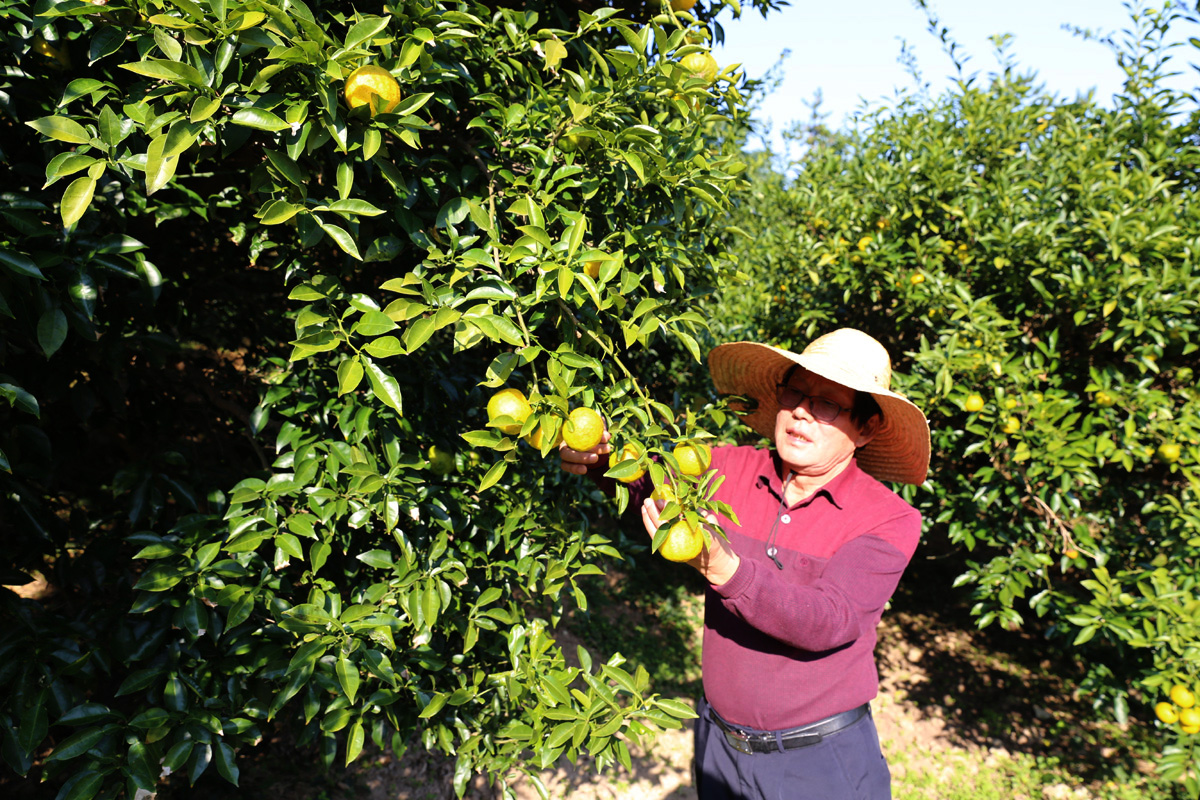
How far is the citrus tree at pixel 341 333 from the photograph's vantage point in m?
1.11

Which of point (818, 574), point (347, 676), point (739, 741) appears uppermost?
point (818, 574)

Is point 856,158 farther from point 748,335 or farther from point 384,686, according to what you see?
point 384,686

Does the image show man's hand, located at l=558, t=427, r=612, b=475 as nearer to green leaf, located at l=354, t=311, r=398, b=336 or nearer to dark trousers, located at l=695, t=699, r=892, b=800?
green leaf, located at l=354, t=311, r=398, b=336

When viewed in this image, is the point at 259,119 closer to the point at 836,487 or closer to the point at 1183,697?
the point at 836,487

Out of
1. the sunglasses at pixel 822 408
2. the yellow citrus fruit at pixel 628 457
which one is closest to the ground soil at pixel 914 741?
the sunglasses at pixel 822 408

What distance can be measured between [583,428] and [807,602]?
68 cm

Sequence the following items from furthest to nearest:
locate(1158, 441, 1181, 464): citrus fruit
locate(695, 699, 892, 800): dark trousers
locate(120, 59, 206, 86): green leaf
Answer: locate(1158, 441, 1181, 464): citrus fruit
locate(695, 699, 892, 800): dark trousers
locate(120, 59, 206, 86): green leaf

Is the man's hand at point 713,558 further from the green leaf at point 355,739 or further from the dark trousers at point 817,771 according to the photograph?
the green leaf at point 355,739

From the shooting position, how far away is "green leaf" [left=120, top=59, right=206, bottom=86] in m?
0.96

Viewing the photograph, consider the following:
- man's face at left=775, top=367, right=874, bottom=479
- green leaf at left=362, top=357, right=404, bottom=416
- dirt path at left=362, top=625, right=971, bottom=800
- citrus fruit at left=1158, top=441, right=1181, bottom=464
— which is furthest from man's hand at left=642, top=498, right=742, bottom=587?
citrus fruit at left=1158, top=441, right=1181, bottom=464

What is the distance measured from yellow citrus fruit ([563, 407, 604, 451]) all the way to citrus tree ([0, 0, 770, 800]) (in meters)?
0.03

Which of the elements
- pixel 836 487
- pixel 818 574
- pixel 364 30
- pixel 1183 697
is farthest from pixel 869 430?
pixel 1183 697

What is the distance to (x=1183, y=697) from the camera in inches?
99.7

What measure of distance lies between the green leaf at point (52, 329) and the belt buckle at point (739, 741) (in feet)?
5.86
